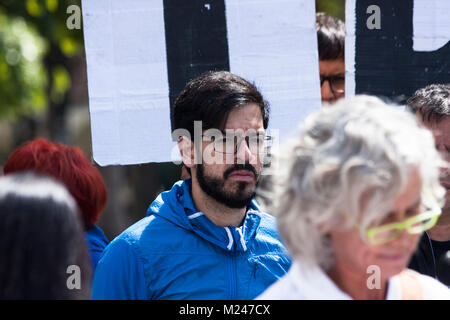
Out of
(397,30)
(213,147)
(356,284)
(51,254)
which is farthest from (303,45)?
(51,254)

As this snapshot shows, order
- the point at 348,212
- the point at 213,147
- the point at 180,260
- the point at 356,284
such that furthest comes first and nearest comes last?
1. the point at 213,147
2. the point at 180,260
3. the point at 356,284
4. the point at 348,212

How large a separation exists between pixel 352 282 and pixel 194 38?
174 cm

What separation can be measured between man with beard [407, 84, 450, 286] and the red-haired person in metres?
1.30

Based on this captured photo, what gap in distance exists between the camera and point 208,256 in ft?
8.13

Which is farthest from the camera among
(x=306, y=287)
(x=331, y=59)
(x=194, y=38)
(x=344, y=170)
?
(x=331, y=59)

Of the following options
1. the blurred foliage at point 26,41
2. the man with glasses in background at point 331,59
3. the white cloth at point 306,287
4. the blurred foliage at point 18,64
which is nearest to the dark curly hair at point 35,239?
the white cloth at point 306,287

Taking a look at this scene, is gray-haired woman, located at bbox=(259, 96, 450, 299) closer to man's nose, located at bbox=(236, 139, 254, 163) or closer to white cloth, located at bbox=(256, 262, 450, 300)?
white cloth, located at bbox=(256, 262, 450, 300)

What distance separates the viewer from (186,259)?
2.45m

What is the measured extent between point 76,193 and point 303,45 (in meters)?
1.23

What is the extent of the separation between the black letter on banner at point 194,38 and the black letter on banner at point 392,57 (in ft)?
2.10

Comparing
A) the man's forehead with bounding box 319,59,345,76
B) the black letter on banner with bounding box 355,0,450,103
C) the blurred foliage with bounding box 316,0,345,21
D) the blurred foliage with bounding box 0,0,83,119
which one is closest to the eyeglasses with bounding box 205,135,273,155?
the black letter on banner with bounding box 355,0,450,103

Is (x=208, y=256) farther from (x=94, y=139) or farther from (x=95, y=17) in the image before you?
(x=95, y=17)

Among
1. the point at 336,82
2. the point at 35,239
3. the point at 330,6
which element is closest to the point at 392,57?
the point at 336,82

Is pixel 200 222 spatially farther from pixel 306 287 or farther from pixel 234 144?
pixel 306 287
